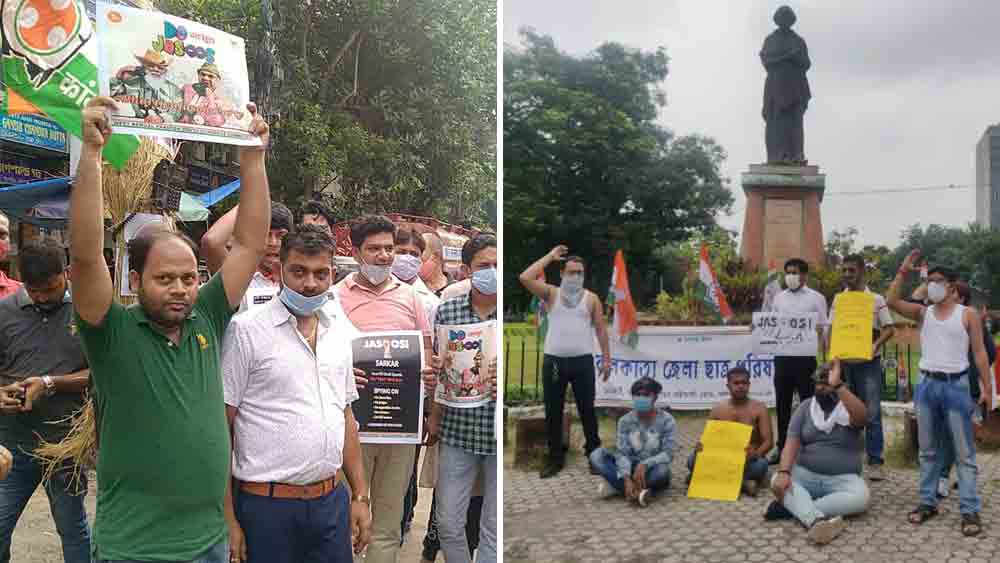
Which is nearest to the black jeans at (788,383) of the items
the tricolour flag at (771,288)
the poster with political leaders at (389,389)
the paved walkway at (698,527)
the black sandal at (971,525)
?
the tricolour flag at (771,288)

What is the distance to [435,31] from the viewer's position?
3.00m

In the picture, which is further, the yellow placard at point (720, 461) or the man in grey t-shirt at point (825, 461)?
the yellow placard at point (720, 461)

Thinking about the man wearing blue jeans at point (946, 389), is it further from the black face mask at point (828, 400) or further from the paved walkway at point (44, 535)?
the paved walkway at point (44, 535)

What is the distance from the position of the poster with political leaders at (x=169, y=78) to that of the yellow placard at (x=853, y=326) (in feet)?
9.05

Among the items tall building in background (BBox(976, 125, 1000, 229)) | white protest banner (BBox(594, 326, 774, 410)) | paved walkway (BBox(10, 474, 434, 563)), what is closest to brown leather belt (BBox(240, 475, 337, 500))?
paved walkway (BBox(10, 474, 434, 563))

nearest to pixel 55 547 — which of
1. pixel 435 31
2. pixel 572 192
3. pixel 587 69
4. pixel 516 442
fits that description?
pixel 516 442

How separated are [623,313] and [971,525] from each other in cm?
176

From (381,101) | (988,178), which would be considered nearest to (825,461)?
(988,178)

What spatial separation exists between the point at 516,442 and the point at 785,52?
229 centimetres

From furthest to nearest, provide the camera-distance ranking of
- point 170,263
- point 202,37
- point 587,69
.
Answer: point 587,69 < point 202,37 < point 170,263

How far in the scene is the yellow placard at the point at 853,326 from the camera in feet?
12.6

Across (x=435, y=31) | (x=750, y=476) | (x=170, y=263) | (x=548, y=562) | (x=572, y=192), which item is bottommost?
(x=548, y=562)

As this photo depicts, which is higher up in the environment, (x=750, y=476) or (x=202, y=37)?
(x=202, y=37)

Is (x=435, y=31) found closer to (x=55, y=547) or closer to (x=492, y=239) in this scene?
(x=492, y=239)
